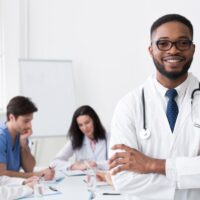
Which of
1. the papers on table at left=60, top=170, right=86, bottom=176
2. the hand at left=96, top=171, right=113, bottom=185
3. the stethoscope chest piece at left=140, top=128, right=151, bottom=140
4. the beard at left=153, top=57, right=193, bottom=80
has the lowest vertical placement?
the papers on table at left=60, top=170, right=86, bottom=176

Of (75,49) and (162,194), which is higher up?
(75,49)

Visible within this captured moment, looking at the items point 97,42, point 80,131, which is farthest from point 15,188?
point 97,42

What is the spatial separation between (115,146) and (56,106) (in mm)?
2729

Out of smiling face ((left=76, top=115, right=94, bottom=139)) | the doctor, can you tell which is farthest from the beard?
smiling face ((left=76, top=115, right=94, bottom=139))

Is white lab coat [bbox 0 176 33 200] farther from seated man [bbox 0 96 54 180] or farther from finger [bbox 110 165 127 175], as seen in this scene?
finger [bbox 110 165 127 175]

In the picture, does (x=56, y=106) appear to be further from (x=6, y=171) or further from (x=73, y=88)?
(x=6, y=171)

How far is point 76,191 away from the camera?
2.31 meters

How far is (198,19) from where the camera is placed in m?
3.46

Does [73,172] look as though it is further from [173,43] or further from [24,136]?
[173,43]

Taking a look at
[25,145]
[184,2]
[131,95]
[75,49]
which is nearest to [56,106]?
[75,49]

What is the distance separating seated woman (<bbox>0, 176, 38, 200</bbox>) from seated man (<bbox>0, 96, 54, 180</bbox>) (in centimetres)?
20

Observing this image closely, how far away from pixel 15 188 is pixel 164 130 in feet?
3.69

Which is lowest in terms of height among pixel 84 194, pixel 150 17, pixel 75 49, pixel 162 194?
pixel 84 194

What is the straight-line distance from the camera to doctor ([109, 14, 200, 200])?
137 centimetres
